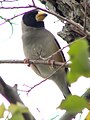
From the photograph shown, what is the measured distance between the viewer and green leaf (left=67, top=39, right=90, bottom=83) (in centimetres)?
44

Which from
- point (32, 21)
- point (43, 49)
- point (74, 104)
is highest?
point (32, 21)

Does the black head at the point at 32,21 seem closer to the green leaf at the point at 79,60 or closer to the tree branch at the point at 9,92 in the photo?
the tree branch at the point at 9,92

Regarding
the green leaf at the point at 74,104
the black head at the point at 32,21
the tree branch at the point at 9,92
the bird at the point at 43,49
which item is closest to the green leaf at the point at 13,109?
the green leaf at the point at 74,104

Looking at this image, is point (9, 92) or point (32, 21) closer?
point (9, 92)

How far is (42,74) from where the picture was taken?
11.1 ft

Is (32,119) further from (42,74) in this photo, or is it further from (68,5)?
(42,74)

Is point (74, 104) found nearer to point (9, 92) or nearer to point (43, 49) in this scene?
point (9, 92)

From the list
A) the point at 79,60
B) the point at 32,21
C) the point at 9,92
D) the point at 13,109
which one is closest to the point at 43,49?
the point at 32,21

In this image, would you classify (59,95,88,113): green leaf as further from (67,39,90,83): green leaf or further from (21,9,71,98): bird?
(21,9,71,98): bird

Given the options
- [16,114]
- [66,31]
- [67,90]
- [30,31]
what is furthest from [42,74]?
[16,114]

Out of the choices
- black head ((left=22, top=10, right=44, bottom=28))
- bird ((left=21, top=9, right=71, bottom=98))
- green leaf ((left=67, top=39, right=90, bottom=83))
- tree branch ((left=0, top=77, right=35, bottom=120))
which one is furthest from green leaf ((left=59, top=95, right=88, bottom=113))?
black head ((left=22, top=10, right=44, bottom=28))

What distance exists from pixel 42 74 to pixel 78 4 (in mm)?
1813

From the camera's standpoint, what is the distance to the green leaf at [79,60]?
44cm

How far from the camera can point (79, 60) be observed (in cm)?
44
